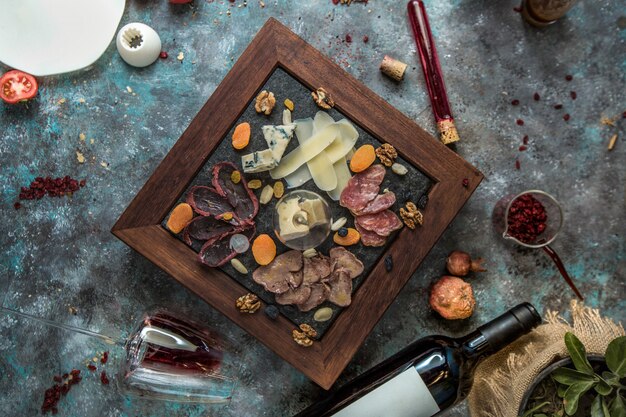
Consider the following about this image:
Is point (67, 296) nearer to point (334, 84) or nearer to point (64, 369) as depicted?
point (64, 369)

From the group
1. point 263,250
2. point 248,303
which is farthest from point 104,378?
point 263,250

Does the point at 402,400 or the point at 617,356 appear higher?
the point at 617,356

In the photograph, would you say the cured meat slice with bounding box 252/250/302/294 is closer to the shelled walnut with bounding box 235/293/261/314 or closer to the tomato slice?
Result: the shelled walnut with bounding box 235/293/261/314

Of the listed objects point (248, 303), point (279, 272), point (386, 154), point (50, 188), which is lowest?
point (50, 188)

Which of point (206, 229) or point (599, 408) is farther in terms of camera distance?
point (206, 229)

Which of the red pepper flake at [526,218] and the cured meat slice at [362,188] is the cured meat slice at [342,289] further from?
the red pepper flake at [526,218]

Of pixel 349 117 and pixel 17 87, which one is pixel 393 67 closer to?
pixel 349 117
